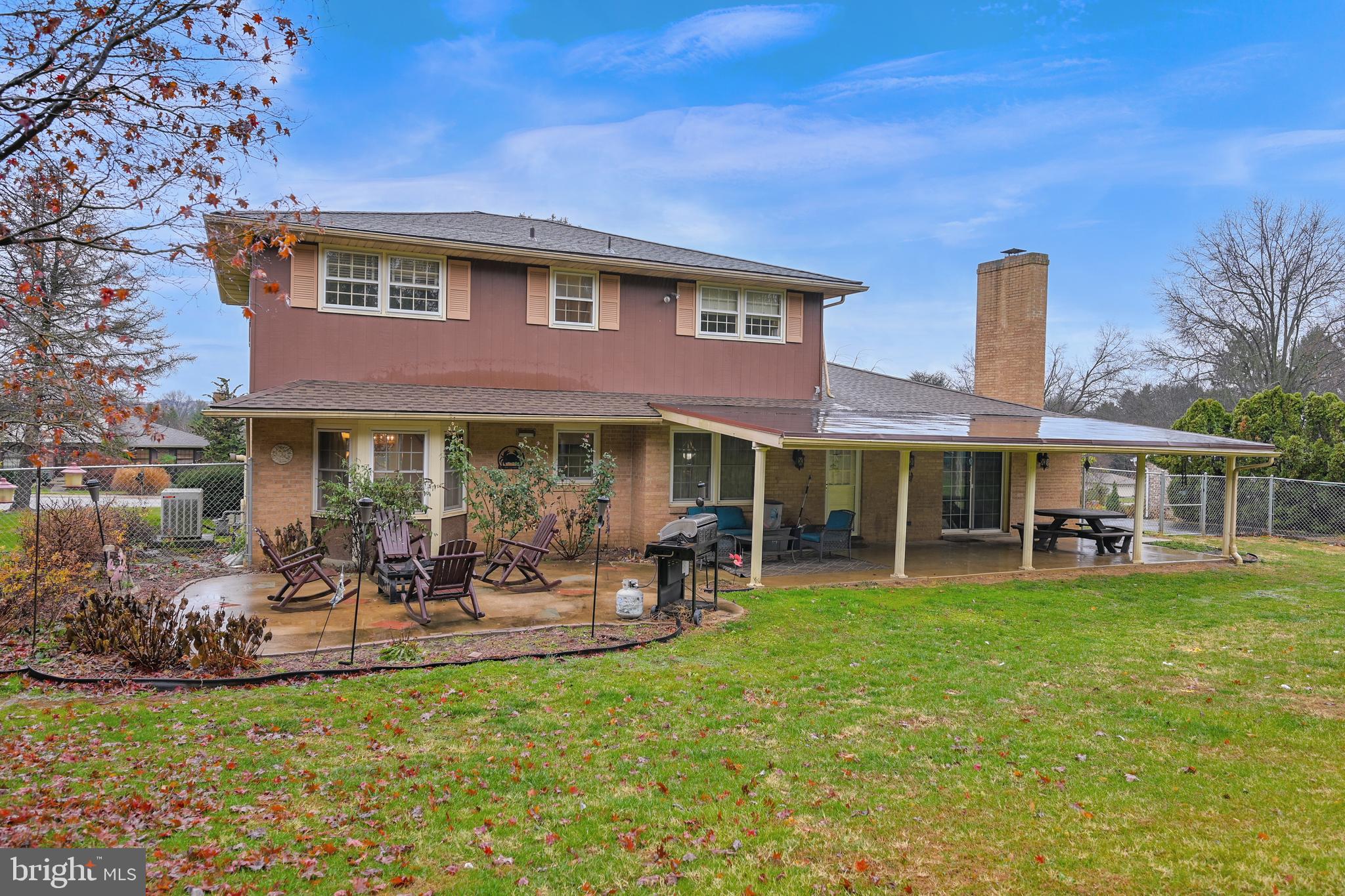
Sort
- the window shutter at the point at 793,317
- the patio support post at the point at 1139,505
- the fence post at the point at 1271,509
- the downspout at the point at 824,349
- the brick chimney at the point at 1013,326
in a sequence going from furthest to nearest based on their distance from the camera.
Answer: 1. the fence post at the point at 1271,509
2. the brick chimney at the point at 1013,326
3. the downspout at the point at 824,349
4. the window shutter at the point at 793,317
5. the patio support post at the point at 1139,505

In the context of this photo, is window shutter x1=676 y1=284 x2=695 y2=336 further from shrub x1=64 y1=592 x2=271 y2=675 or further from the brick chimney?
shrub x1=64 y1=592 x2=271 y2=675

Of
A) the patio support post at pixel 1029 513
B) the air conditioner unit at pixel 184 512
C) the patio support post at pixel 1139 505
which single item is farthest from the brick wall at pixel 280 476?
the patio support post at pixel 1139 505

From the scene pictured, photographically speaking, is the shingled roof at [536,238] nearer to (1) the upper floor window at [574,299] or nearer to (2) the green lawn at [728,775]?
(1) the upper floor window at [574,299]

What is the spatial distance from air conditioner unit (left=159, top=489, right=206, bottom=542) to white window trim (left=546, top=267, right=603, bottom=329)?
24.1 ft

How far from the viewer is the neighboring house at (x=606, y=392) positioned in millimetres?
11414

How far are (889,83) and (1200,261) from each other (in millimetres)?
18852

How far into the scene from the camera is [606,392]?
14.0 metres

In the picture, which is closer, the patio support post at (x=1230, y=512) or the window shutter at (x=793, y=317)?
the patio support post at (x=1230, y=512)

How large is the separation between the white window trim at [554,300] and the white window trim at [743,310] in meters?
2.02

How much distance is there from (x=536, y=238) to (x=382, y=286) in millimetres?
3167

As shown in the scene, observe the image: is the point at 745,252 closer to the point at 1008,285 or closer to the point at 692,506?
the point at 1008,285

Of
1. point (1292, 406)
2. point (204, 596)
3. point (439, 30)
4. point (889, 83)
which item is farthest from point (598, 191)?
point (204, 596)

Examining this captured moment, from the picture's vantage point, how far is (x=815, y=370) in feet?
51.6

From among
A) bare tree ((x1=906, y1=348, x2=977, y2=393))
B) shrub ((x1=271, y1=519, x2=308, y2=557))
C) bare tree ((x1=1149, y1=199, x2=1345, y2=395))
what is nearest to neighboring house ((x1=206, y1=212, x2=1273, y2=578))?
shrub ((x1=271, y1=519, x2=308, y2=557))
